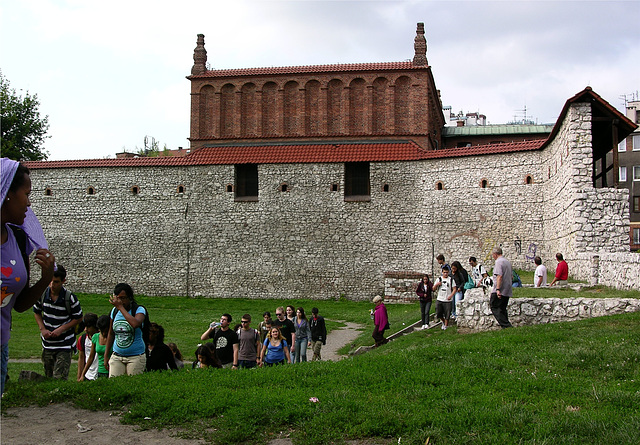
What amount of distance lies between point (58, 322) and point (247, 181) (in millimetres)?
20426

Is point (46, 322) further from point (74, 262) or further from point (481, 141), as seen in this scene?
point (481, 141)

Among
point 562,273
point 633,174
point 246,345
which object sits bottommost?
point 246,345

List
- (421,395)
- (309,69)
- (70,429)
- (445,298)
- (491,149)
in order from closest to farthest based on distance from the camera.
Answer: (70,429), (421,395), (445,298), (491,149), (309,69)

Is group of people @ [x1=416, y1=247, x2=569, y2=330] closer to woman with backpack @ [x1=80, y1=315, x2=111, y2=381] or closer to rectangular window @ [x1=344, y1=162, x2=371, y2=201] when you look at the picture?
woman with backpack @ [x1=80, y1=315, x2=111, y2=381]

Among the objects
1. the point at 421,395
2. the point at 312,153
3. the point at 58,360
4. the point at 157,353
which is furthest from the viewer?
the point at 312,153

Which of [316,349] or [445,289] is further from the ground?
[445,289]

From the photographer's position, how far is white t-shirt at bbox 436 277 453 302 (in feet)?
45.6

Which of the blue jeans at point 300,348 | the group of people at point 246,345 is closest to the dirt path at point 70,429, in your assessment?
the group of people at point 246,345

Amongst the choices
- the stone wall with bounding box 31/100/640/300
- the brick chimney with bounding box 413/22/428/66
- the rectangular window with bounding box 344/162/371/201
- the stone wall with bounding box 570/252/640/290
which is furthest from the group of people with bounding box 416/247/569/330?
the brick chimney with bounding box 413/22/428/66

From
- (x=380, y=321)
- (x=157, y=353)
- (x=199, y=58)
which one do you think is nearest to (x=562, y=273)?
(x=380, y=321)

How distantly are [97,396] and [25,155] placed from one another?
38.0 metres

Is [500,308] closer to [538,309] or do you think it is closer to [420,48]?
[538,309]

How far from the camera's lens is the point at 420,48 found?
94.9 ft

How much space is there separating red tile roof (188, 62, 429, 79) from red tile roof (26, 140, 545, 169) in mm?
3504
